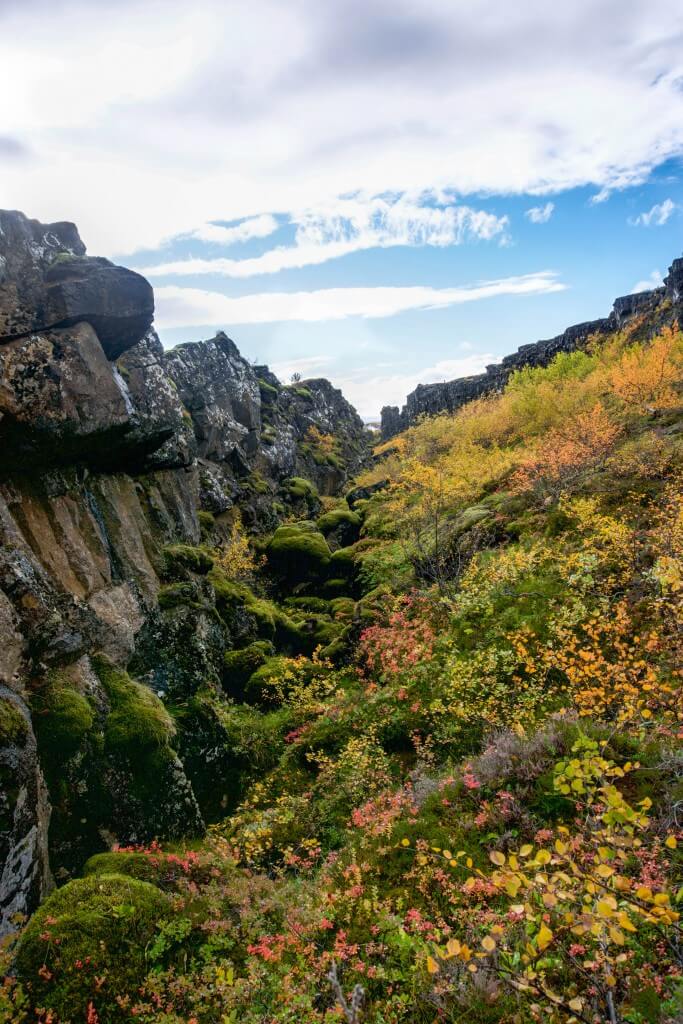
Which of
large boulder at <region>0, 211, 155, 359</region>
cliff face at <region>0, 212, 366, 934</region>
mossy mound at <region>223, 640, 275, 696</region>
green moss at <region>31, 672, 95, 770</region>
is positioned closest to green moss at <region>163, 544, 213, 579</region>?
cliff face at <region>0, 212, 366, 934</region>

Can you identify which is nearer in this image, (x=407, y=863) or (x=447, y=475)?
(x=407, y=863)

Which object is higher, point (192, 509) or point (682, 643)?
point (192, 509)

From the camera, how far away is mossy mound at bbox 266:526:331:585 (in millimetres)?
32031

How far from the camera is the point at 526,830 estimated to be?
27.6 feet

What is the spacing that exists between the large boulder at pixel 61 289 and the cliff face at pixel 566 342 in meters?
52.2

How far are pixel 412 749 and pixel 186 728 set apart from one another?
22.3ft

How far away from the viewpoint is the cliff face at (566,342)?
51375mm

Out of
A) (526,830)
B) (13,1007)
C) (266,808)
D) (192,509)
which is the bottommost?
(266,808)

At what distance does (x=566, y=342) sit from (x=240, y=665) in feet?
230

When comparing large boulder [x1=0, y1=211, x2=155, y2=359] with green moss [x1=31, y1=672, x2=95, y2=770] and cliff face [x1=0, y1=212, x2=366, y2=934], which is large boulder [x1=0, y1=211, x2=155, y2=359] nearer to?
cliff face [x1=0, y1=212, x2=366, y2=934]

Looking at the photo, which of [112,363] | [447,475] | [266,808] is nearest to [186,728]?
[266,808]

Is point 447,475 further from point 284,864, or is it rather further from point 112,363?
point 284,864

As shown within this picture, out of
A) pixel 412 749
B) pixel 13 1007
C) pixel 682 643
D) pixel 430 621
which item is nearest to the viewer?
pixel 13 1007

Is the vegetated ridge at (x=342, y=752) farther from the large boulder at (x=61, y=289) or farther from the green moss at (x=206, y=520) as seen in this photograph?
the green moss at (x=206, y=520)
